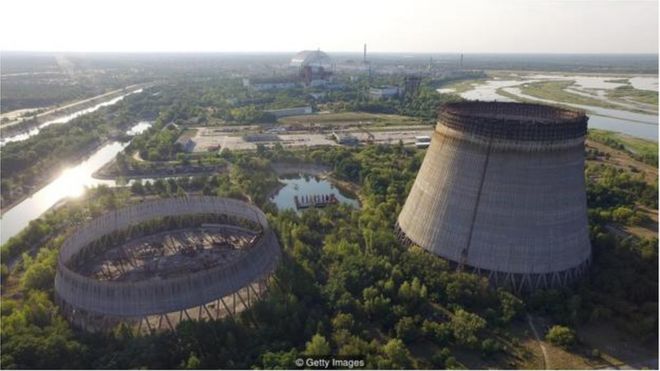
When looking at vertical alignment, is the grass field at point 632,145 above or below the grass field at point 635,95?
below

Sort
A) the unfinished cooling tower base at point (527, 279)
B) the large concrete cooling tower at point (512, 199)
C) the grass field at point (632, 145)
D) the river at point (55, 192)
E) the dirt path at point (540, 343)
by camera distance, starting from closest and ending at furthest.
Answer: the dirt path at point (540, 343) → the large concrete cooling tower at point (512, 199) → the unfinished cooling tower base at point (527, 279) → the river at point (55, 192) → the grass field at point (632, 145)

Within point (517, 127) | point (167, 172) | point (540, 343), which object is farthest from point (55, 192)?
point (540, 343)

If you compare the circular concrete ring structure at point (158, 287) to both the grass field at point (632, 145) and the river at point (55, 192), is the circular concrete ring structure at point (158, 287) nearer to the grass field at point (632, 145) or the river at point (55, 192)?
the river at point (55, 192)

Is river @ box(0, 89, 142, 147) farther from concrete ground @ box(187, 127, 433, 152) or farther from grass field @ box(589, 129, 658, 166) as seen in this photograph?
grass field @ box(589, 129, 658, 166)

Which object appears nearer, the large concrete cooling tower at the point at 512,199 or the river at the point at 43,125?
the large concrete cooling tower at the point at 512,199

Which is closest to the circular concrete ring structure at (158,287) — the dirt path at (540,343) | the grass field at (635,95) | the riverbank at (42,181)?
the dirt path at (540,343)

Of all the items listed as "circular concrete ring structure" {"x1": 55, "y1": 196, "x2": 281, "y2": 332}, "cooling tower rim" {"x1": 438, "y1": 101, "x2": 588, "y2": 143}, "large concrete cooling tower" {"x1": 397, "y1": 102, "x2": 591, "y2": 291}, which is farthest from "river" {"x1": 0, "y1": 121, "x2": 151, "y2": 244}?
"cooling tower rim" {"x1": 438, "y1": 101, "x2": 588, "y2": 143}

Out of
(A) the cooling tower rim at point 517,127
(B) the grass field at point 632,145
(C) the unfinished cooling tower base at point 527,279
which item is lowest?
(C) the unfinished cooling tower base at point 527,279
